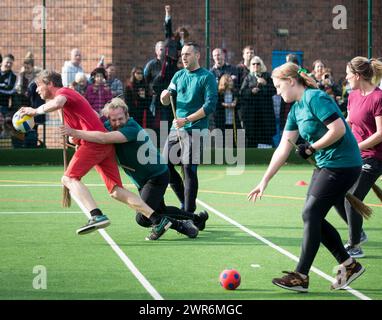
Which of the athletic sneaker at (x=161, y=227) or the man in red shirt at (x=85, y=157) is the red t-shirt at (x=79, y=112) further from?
the athletic sneaker at (x=161, y=227)

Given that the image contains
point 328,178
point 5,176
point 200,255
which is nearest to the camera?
point 328,178

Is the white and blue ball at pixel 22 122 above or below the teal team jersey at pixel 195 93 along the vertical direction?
below

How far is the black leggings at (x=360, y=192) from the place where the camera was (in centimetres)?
968

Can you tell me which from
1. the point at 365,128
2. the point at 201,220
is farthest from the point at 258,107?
the point at 365,128

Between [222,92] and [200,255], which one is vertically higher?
[222,92]

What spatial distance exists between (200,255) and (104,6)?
14346 millimetres

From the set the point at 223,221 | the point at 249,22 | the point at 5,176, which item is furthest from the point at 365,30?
the point at 223,221

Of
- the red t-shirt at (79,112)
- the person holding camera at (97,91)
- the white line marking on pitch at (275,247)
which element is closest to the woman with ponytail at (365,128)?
the white line marking on pitch at (275,247)

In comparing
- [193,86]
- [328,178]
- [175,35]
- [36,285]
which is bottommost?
[36,285]

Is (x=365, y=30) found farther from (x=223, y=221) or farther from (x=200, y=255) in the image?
(x=200, y=255)

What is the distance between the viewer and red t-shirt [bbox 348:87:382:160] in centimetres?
959

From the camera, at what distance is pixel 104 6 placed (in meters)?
23.0

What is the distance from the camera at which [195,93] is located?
11.5m

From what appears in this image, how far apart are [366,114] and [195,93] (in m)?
2.53
